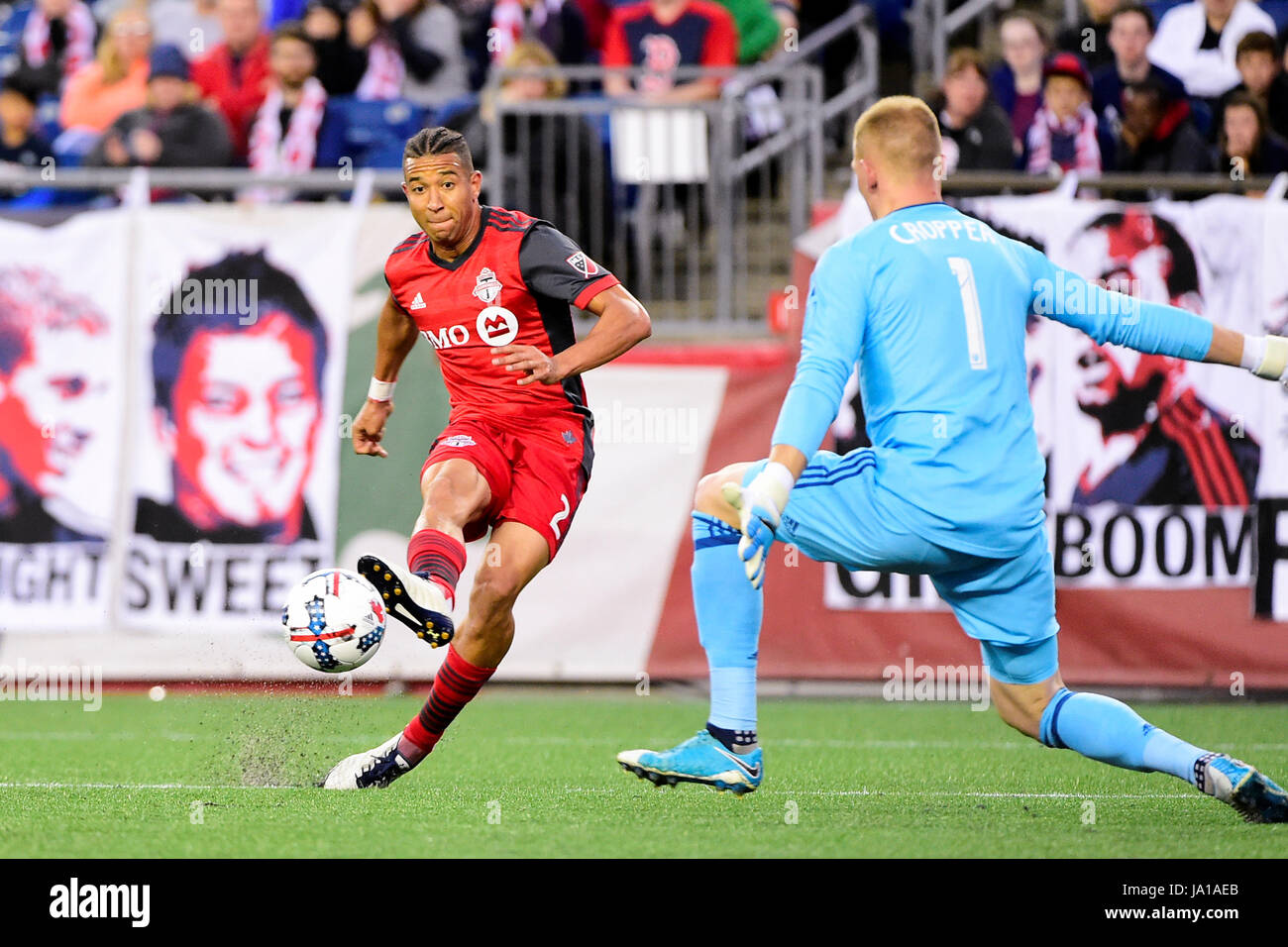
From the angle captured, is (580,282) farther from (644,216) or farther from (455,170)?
(644,216)

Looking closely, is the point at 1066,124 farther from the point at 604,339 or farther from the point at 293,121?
the point at 604,339

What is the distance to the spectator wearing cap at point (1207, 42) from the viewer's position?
37.0ft

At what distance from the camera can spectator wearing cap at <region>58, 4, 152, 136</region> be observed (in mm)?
12828

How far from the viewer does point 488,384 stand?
6480 millimetres

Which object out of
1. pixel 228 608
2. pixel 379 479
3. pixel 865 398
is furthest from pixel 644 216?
pixel 865 398

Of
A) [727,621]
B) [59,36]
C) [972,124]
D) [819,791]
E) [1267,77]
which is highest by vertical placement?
[59,36]

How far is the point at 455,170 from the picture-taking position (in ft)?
20.5

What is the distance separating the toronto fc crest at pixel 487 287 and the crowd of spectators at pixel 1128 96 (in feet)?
16.3

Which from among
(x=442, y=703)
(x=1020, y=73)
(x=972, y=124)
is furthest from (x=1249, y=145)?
(x=442, y=703)

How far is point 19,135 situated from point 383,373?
6758 millimetres

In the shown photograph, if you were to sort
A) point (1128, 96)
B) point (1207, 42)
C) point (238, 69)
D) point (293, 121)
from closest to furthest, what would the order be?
point (1128, 96) → point (1207, 42) → point (293, 121) → point (238, 69)

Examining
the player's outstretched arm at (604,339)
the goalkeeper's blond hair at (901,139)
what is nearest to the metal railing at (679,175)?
the player's outstretched arm at (604,339)

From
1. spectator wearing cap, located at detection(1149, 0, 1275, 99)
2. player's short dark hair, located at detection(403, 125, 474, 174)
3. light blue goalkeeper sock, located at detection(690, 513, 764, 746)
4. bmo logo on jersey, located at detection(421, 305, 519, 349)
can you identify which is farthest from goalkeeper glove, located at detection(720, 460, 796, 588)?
spectator wearing cap, located at detection(1149, 0, 1275, 99)

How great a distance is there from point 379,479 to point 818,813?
17.0ft
